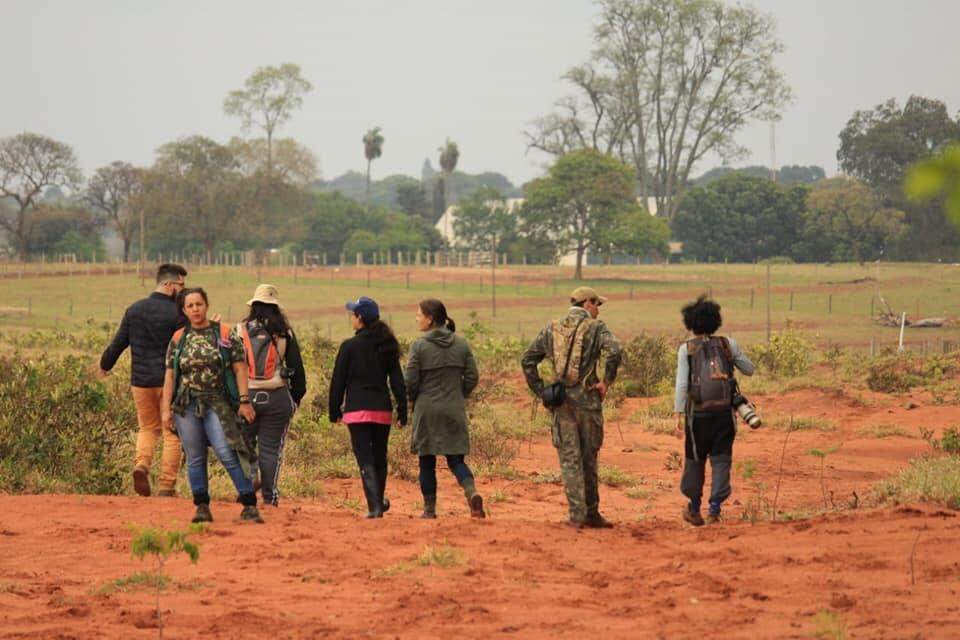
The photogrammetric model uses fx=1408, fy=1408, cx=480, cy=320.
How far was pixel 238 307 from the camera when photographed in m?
50.8

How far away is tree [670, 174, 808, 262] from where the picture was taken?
74.6m

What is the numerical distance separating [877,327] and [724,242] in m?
36.0

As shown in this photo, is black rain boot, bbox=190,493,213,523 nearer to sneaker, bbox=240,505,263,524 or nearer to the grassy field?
sneaker, bbox=240,505,263,524

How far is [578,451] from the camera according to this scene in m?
9.35

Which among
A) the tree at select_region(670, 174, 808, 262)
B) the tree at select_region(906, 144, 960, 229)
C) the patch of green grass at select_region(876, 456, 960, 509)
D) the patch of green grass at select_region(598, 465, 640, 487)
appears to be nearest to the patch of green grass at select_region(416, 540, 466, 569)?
the patch of green grass at select_region(876, 456, 960, 509)

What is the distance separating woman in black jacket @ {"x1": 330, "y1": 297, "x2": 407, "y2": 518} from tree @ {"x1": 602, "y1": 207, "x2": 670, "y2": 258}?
2013 inches

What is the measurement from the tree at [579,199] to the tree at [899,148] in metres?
17.5

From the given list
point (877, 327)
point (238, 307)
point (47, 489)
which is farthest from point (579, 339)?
point (238, 307)

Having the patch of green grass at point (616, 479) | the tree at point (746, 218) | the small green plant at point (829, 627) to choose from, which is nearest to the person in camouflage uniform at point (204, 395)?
the small green plant at point (829, 627)

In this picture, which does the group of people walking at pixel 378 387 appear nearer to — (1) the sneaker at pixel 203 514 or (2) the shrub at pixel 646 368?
(1) the sneaker at pixel 203 514

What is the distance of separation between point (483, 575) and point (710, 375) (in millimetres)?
2463

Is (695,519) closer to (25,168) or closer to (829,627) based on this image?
(829,627)

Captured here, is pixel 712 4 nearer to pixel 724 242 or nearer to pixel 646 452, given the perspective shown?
pixel 724 242

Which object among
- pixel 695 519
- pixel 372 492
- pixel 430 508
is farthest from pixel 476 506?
pixel 695 519
